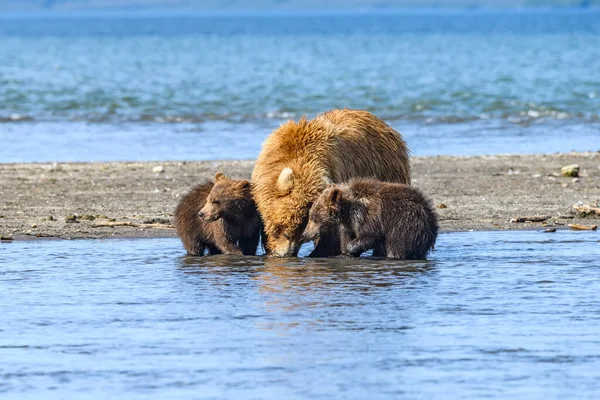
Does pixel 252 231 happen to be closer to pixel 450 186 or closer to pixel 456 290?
pixel 456 290

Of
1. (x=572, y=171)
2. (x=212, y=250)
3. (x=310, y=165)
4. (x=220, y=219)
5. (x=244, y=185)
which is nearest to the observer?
(x=310, y=165)

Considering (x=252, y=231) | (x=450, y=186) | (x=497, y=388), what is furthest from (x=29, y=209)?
(x=497, y=388)

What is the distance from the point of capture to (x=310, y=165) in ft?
36.4

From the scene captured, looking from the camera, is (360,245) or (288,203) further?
(360,245)

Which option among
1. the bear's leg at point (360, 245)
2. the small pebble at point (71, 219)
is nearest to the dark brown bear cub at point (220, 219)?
the bear's leg at point (360, 245)

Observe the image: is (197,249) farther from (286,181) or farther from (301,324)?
(301,324)

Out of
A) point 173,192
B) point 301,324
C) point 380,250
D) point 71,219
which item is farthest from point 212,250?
point 173,192

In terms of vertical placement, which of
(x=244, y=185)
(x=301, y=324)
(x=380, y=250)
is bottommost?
(x=301, y=324)

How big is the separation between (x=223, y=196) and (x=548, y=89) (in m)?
28.3

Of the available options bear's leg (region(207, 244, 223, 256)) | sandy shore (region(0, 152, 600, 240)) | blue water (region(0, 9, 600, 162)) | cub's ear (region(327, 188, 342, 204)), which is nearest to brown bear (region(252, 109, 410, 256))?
cub's ear (region(327, 188, 342, 204))

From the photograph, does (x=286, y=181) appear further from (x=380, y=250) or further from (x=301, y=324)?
(x=301, y=324)

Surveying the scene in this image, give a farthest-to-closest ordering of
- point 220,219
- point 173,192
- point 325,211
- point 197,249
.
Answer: point 173,192
point 197,249
point 220,219
point 325,211

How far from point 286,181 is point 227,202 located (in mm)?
736

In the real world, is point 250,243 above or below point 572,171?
below
